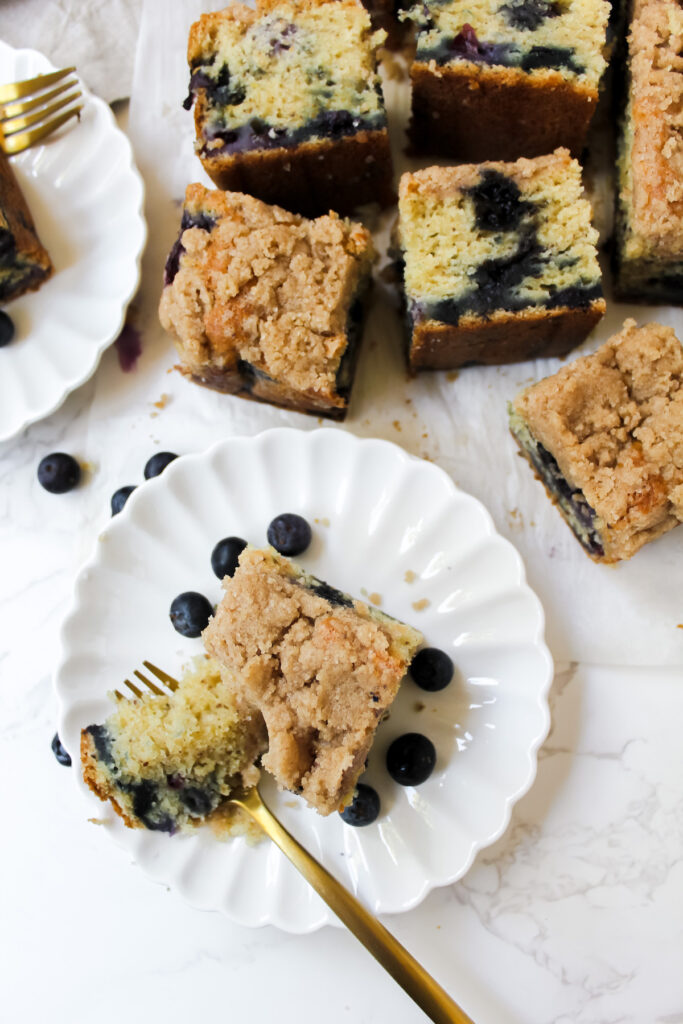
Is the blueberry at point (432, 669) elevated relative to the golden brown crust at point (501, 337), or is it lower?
lower

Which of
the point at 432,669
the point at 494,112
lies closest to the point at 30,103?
the point at 494,112

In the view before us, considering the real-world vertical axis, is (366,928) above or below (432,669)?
below

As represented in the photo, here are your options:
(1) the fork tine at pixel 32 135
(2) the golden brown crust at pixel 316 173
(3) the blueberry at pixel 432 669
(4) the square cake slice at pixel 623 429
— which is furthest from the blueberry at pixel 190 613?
(1) the fork tine at pixel 32 135

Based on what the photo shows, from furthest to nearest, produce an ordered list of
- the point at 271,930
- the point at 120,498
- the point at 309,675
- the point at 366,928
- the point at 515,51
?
the point at 120,498 → the point at 271,930 → the point at 515,51 → the point at 366,928 → the point at 309,675

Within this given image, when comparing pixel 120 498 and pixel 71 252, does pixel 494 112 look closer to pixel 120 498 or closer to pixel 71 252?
pixel 71 252

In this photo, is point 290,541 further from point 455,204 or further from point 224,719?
point 455,204

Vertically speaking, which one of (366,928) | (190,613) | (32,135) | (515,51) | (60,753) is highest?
(32,135)

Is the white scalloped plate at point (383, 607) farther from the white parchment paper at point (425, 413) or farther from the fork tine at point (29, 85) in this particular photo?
the fork tine at point (29, 85)
